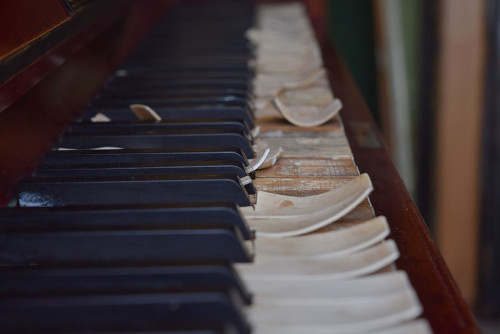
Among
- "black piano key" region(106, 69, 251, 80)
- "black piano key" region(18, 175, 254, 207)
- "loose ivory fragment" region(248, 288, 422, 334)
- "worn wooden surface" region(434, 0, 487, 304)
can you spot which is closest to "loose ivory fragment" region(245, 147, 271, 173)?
"black piano key" region(18, 175, 254, 207)

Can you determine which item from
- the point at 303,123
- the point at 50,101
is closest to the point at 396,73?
the point at 303,123

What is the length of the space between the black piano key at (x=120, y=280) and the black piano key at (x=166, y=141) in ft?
1.88

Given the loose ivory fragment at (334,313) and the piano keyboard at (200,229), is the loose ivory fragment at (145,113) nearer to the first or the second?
the piano keyboard at (200,229)

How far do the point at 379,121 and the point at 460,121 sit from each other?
1284 mm

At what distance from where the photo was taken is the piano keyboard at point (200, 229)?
29.8 inches

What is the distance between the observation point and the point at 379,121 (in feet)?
14.3

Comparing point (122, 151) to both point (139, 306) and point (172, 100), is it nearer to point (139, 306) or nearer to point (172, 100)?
point (172, 100)

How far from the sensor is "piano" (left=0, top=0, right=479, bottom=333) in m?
0.77

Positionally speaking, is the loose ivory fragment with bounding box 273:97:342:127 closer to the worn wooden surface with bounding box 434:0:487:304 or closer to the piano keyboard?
the piano keyboard

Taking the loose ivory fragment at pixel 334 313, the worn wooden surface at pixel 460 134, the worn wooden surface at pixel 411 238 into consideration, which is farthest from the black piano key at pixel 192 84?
the worn wooden surface at pixel 460 134

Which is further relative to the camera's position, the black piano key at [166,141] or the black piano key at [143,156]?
the black piano key at [166,141]

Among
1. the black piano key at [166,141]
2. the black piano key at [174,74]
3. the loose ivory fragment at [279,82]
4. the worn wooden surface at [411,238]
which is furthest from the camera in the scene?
the black piano key at [174,74]

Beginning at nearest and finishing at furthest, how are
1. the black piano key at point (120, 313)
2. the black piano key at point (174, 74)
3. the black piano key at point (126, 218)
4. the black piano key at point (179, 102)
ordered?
the black piano key at point (120, 313)
the black piano key at point (126, 218)
the black piano key at point (179, 102)
the black piano key at point (174, 74)

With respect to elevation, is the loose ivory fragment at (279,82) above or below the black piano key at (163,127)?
below
